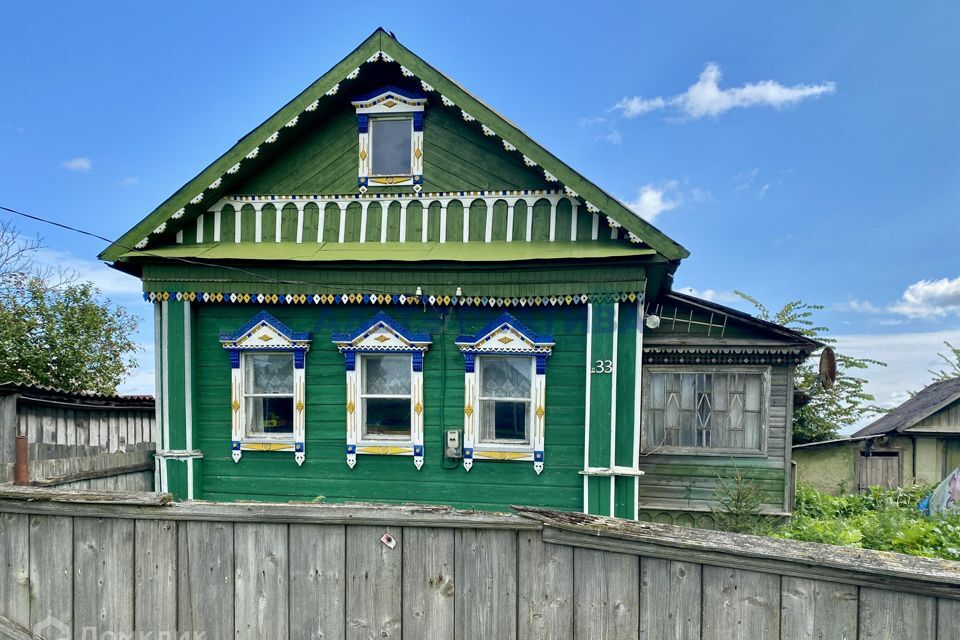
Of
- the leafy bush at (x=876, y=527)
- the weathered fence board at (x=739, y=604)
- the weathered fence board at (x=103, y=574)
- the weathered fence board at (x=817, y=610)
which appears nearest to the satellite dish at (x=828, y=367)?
the leafy bush at (x=876, y=527)

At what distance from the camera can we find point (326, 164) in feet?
24.2

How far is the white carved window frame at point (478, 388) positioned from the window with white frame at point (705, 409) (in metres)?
3.00

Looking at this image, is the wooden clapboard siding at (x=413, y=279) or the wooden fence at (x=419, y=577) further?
the wooden clapboard siding at (x=413, y=279)

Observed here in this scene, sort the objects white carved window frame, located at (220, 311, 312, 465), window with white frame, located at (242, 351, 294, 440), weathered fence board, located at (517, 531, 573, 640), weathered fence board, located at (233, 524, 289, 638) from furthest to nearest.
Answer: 1. window with white frame, located at (242, 351, 294, 440)
2. white carved window frame, located at (220, 311, 312, 465)
3. weathered fence board, located at (233, 524, 289, 638)
4. weathered fence board, located at (517, 531, 573, 640)

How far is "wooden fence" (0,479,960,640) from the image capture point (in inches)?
87.0

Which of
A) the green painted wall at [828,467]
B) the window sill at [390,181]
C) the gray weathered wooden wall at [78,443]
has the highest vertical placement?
the window sill at [390,181]

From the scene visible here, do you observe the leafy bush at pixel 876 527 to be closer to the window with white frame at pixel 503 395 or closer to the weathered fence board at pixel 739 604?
the weathered fence board at pixel 739 604

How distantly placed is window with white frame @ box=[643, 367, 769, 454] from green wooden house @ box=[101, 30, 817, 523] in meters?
2.08

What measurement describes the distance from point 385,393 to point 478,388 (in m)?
1.33

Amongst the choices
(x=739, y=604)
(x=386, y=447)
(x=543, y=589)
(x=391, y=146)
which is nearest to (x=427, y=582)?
(x=543, y=589)

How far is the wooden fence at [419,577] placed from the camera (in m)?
2.21

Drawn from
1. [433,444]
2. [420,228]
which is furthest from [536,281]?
[433,444]

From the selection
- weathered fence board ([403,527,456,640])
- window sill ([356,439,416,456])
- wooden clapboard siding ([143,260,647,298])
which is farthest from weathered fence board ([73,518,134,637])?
wooden clapboard siding ([143,260,647,298])

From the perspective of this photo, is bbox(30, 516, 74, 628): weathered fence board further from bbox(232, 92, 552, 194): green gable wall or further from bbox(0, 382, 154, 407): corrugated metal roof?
bbox(232, 92, 552, 194): green gable wall
